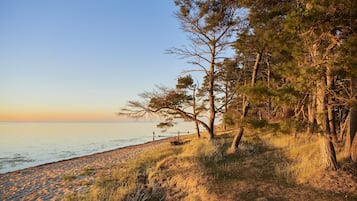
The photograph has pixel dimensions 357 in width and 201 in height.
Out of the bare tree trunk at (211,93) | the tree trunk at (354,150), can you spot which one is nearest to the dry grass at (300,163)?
the tree trunk at (354,150)

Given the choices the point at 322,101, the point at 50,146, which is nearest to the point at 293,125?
the point at 322,101

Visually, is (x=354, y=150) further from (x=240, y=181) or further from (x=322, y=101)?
(x=240, y=181)

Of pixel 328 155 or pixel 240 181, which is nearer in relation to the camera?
pixel 328 155

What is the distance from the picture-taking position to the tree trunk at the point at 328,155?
5715 mm

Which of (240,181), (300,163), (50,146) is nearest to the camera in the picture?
(240,181)

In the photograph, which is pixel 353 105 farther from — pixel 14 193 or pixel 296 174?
pixel 14 193

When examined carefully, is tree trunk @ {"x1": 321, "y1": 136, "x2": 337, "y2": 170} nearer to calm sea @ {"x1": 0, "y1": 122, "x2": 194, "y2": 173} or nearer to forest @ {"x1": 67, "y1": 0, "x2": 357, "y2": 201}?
forest @ {"x1": 67, "y1": 0, "x2": 357, "y2": 201}

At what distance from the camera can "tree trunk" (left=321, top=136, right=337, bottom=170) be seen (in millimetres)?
5715

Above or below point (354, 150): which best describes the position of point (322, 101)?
above

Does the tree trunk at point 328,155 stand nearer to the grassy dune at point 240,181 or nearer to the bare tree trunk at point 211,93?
the grassy dune at point 240,181

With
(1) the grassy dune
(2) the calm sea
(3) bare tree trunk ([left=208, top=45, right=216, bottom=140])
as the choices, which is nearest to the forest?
(1) the grassy dune

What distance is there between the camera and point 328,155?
576cm

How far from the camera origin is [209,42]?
12141 millimetres

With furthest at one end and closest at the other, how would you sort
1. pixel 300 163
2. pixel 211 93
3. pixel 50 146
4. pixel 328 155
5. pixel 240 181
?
pixel 50 146 < pixel 211 93 < pixel 300 163 < pixel 240 181 < pixel 328 155
